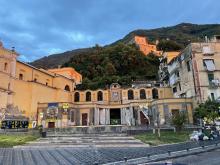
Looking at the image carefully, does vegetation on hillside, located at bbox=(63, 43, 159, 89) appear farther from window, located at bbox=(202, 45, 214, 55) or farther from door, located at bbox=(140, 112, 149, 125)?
window, located at bbox=(202, 45, 214, 55)

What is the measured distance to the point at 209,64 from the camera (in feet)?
123

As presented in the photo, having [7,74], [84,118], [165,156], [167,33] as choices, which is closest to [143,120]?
[84,118]

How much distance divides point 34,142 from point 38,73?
3231 centimetres

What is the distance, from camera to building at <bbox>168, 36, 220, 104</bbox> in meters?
36.4

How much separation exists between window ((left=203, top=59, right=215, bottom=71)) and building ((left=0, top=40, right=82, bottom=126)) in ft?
100

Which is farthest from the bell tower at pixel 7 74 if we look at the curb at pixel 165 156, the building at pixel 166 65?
the curb at pixel 165 156

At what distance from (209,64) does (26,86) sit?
32998 mm

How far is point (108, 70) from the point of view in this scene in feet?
226

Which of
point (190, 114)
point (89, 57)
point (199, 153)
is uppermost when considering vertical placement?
point (89, 57)

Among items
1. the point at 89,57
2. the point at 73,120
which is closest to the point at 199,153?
the point at 73,120

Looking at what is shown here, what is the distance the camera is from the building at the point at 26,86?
41469 mm

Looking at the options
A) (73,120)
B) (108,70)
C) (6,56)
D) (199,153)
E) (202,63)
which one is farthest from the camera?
(108,70)

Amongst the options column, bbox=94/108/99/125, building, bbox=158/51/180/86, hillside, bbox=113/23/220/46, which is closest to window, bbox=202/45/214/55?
building, bbox=158/51/180/86

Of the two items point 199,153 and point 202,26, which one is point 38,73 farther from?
point 202,26
